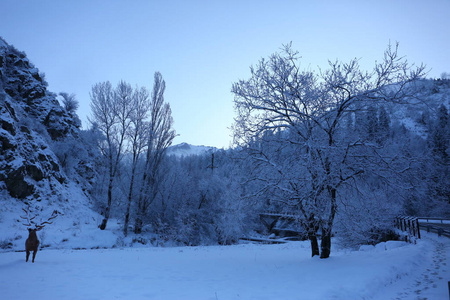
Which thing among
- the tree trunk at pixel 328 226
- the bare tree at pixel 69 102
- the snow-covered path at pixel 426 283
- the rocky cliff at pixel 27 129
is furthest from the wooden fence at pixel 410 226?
the bare tree at pixel 69 102

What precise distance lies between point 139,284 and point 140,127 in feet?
58.1

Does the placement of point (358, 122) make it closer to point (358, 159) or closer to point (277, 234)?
point (358, 159)

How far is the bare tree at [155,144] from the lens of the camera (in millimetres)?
23062

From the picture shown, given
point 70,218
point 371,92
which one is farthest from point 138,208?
point 371,92

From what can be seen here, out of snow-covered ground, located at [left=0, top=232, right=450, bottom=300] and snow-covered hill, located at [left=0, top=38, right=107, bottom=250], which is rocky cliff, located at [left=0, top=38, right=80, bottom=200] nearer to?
snow-covered hill, located at [left=0, top=38, right=107, bottom=250]

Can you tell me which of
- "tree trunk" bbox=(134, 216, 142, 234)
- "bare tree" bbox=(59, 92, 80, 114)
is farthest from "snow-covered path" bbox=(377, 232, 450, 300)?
"bare tree" bbox=(59, 92, 80, 114)

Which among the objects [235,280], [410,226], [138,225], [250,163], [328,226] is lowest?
[138,225]

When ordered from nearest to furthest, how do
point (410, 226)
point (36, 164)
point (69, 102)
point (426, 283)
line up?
point (426, 283) → point (410, 226) → point (36, 164) → point (69, 102)

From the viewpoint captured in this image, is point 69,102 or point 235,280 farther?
point 69,102

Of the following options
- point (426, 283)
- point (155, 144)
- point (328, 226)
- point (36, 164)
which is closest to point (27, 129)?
point (36, 164)

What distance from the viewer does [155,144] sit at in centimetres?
2356

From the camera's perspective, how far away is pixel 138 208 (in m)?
22.6

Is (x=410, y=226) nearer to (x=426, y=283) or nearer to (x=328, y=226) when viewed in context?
(x=328, y=226)

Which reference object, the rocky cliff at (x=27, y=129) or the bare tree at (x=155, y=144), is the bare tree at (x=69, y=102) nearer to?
the rocky cliff at (x=27, y=129)
